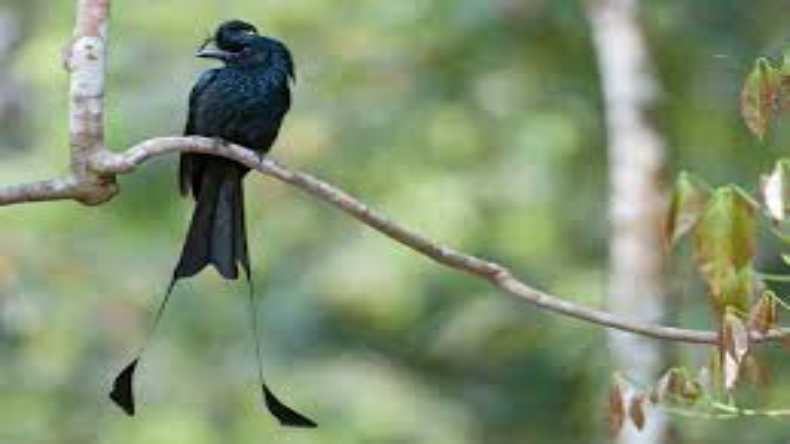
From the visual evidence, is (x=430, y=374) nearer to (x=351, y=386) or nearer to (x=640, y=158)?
(x=351, y=386)

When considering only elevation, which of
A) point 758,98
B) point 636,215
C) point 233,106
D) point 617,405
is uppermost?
point 758,98

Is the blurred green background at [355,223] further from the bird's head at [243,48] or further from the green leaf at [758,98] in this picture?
the green leaf at [758,98]

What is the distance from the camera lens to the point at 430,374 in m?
6.65

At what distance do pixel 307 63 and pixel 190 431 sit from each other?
4.35ft

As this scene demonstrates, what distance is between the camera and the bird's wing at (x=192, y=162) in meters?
3.57

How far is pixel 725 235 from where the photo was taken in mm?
2084

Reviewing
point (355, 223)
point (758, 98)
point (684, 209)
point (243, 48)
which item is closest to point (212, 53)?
point (243, 48)

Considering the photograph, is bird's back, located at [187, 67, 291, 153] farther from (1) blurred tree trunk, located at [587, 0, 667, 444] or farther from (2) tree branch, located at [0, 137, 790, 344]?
(1) blurred tree trunk, located at [587, 0, 667, 444]

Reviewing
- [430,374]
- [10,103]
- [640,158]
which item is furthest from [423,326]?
[10,103]

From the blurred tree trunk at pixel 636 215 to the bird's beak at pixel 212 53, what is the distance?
157 cm

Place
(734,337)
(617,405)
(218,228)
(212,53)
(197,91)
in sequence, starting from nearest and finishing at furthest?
(734,337) → (617,405) → (218,228) → (212,53) → (197,91)

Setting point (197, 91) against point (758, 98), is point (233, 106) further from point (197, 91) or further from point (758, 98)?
point (758, 98)

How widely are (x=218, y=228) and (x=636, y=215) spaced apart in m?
1.92

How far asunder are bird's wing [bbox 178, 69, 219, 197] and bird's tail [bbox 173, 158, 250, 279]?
0.06 ft
